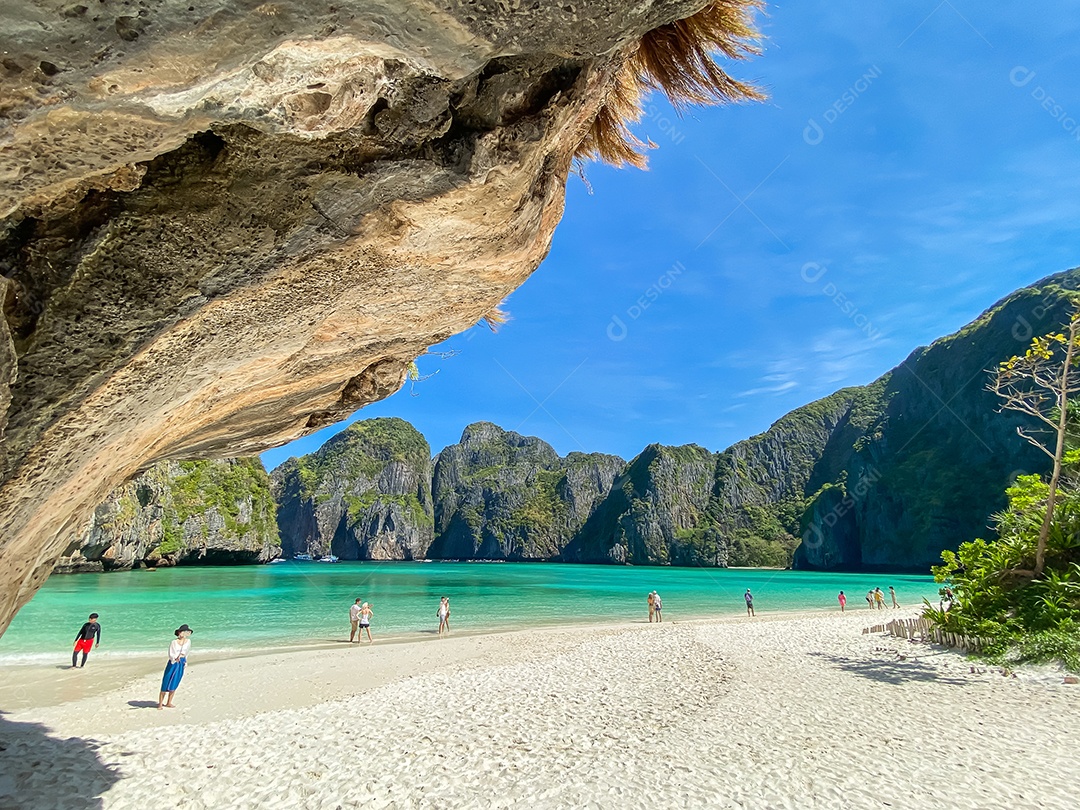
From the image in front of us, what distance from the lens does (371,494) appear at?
170 metres

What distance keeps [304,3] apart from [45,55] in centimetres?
65

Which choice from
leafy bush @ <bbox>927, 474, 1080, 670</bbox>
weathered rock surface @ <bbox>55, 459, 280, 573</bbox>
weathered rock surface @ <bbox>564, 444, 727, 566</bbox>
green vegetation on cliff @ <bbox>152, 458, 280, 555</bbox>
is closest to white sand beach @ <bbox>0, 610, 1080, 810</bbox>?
leafy bush @ <bbox>927, 474, 1080, 670</bbox>

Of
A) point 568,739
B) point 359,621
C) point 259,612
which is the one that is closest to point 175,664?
point 568,739

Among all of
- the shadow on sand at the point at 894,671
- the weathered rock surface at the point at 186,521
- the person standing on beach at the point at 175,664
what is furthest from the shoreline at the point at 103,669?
the weathered rock surface at the point at 186,521

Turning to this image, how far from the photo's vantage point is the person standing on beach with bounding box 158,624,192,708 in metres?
9.39

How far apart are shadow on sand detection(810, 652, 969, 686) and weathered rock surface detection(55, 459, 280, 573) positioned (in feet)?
159

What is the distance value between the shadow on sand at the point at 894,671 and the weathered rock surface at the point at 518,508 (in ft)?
522

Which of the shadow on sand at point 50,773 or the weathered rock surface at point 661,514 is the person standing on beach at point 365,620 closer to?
the shadow on sand at point 50,773

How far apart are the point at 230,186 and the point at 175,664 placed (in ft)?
33.6

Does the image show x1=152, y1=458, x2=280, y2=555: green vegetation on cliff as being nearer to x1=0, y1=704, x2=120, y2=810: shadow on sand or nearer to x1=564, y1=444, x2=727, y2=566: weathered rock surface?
x1=0, y1=704, x2=120, y2=810: shadow on sand

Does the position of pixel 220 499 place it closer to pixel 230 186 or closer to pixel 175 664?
pixel 175 664

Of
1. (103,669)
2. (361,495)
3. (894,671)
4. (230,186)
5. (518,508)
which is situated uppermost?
(361,495)

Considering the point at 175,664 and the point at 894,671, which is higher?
the point at 175,664

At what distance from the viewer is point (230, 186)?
2.49m
